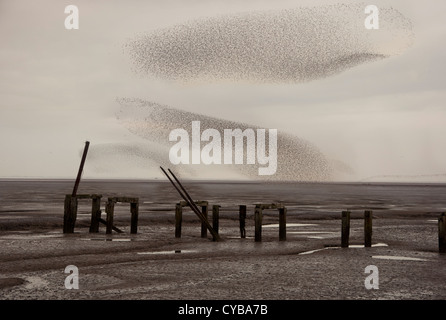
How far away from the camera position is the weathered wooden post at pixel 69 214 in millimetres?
27078

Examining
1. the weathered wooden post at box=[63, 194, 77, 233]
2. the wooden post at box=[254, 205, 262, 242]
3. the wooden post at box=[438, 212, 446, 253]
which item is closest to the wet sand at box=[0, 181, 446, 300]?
the wooden post at box=[438, 212, 446, 253]

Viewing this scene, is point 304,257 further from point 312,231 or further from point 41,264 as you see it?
point 312,231

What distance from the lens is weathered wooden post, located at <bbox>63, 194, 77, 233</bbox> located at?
2708cm

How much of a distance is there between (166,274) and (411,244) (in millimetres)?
12596

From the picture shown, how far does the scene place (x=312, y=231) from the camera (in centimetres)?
2959

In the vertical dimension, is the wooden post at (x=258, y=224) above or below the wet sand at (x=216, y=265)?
above

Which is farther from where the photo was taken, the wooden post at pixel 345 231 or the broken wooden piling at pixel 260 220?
the broken wooden piling at pixel 260 220

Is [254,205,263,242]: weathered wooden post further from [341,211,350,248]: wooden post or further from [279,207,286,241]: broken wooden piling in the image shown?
[341,211,350,248]: wooden post

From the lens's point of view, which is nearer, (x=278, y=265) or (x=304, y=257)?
(x=278, y=265)

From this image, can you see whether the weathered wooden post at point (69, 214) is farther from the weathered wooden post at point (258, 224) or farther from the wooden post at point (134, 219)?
the weathered wooden post at point (258, 224)

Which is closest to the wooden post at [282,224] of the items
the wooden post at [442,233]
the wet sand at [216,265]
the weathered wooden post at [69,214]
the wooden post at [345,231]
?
the wet sand at [216,265]

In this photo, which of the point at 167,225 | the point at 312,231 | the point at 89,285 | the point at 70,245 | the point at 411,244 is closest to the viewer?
the point at 89,285

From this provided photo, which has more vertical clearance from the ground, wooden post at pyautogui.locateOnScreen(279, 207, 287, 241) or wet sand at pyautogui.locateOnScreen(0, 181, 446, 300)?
wooden post at pyautogui.locateOnScreen(279, 207, 287, 241)
